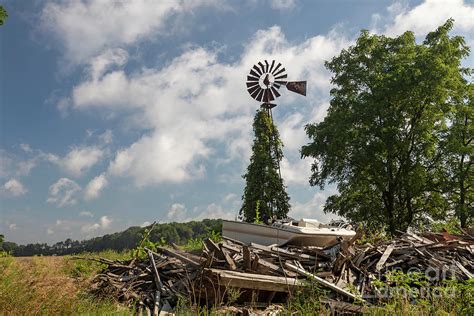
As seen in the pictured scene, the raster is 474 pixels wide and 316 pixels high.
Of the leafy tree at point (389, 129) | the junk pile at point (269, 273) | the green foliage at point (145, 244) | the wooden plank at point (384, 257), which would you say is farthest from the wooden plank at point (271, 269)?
the leafy tree at point (389, 129)

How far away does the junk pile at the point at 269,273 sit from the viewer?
8.25 m

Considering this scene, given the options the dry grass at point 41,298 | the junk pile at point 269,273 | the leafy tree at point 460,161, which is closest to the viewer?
the dry grass at point 41,298

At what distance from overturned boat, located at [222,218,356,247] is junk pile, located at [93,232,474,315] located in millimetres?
656

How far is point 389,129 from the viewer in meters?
26.4

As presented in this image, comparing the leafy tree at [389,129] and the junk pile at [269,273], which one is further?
the leafy tree at [389,129]

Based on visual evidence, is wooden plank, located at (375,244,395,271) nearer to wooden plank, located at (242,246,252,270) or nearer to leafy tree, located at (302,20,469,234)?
wooden plank, located at (242,246,252,270)

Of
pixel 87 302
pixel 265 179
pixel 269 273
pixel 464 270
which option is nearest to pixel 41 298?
pixel 87 302

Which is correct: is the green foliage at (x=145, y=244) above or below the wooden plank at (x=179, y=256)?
above

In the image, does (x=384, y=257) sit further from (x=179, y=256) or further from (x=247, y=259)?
(x=179, y=256)

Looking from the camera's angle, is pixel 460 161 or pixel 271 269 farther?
pixel 460 161

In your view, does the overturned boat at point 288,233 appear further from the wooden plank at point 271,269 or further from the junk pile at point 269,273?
the wooden plank at point 271,269

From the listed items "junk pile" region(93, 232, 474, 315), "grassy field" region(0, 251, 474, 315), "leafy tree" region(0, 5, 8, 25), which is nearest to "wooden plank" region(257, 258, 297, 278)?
"junk pile" region(93, 232, 474, 315)

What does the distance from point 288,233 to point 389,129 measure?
55.5 ft

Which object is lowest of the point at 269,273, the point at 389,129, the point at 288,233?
the point at 269,273
